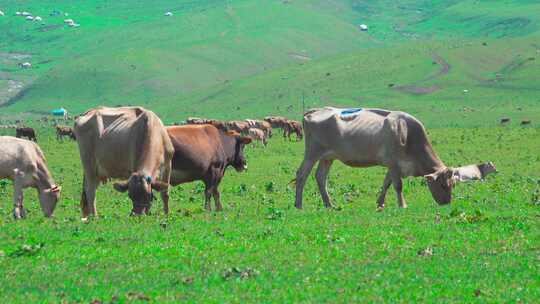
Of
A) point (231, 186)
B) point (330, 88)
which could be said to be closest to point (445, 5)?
point (330, 88)

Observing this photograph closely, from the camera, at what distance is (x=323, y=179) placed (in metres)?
23.9

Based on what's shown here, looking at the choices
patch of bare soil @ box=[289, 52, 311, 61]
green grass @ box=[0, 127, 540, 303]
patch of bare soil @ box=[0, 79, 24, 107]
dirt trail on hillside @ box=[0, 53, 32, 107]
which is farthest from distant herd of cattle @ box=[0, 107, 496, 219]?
patch of bare soil @ box=[289, 52, 311, 61]

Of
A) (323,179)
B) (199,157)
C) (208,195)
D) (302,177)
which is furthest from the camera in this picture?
(323,179)

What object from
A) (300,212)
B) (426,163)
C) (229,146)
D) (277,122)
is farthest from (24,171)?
(277,122)

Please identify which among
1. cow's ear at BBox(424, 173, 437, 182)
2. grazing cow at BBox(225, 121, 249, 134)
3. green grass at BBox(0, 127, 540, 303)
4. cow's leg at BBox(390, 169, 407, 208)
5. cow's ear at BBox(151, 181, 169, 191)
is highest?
green grass at BBox(0, 127, 540, 303)

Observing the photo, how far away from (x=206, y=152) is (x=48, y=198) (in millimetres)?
3756

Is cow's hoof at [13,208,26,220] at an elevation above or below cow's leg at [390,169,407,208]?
below

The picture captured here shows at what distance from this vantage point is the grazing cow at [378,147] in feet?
74.9

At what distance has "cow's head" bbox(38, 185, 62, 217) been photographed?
2384 centimetres

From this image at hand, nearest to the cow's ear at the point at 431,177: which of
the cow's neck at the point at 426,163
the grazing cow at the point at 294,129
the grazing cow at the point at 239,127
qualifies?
the cow's neck at the point at 426,163

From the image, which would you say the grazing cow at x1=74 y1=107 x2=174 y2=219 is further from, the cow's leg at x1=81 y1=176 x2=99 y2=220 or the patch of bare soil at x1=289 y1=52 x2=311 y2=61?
the patch of bare soil at x1=289 y1=52 x2=311 y2=61

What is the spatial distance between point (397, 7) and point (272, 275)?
624ft

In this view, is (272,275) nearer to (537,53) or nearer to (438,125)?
(438,125)

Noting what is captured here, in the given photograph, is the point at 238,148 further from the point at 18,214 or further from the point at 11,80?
the point at 11,80
